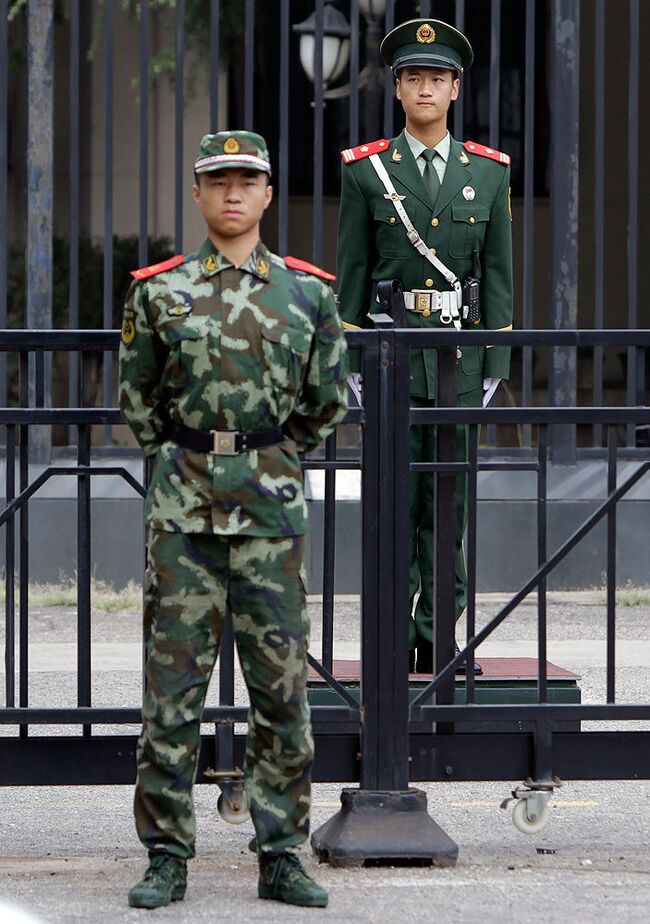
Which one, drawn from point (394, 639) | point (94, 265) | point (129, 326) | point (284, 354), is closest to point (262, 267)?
point (284, 354)

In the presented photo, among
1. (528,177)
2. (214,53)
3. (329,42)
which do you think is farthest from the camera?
(329,42)

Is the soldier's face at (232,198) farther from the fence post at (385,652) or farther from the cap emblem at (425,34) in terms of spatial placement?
the cap emblem at (425,34)

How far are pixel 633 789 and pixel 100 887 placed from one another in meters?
2.36

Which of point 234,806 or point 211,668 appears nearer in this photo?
→ point 211,668

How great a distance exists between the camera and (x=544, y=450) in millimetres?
4918

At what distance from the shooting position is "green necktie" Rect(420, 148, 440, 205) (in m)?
5.84

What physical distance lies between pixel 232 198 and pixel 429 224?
1.63 m

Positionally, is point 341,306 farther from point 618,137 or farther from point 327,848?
point 618,137

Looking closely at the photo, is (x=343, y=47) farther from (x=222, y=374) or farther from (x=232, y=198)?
(x=222, y=374)

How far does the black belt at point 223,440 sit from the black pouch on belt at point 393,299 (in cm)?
141

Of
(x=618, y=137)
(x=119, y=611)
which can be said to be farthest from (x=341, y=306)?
(x=618, y=137)

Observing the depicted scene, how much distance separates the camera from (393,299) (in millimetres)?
5676

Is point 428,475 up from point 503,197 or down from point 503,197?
down

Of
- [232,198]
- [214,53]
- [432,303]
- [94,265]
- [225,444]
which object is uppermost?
[214,53]
